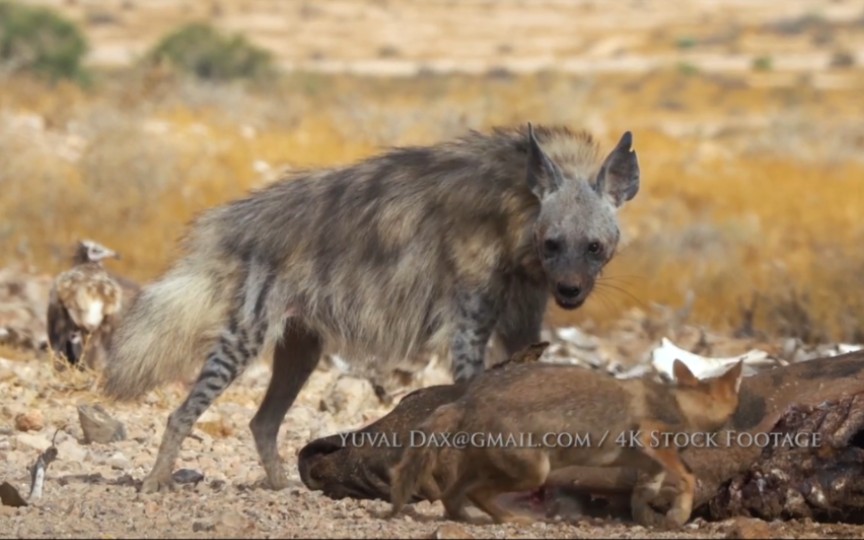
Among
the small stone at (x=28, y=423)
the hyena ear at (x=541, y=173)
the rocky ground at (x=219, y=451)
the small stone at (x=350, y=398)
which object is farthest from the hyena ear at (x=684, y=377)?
the small stone at (x=28, y=423)

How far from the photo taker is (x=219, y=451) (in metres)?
8.93

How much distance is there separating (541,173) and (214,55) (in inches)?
1138

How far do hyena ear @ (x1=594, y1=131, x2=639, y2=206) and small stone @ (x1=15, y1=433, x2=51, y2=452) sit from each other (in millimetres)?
3092

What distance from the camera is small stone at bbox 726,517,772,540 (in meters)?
5.71

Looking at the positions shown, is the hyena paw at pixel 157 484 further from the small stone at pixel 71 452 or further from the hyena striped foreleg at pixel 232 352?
the small stone at pixel 71 452

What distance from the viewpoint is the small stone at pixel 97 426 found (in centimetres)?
865

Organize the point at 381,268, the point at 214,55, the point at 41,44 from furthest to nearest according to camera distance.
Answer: the point at 214,55, the point at 41,44, the point at 381,268

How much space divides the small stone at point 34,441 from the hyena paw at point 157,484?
1.16m

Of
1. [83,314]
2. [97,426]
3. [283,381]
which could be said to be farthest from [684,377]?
[83,314]

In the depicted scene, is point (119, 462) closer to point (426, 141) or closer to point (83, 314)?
point (83, 314)

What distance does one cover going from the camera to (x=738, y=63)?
58.0 m

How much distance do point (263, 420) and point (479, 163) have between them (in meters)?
1.65

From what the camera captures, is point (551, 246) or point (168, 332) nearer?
Result: point (551, 246)

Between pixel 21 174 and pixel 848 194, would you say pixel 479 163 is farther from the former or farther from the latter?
Result: pixel 848 194
